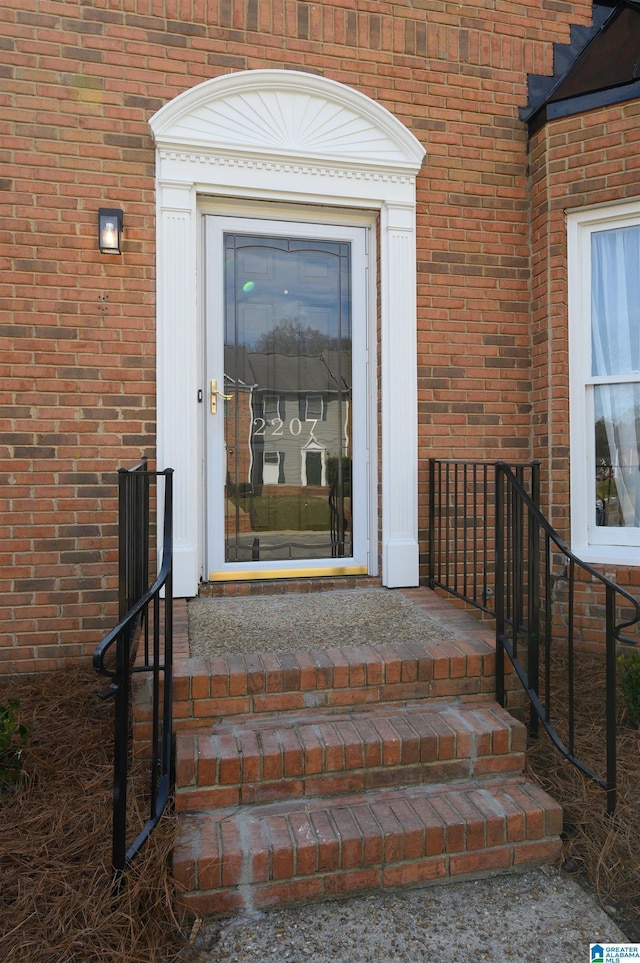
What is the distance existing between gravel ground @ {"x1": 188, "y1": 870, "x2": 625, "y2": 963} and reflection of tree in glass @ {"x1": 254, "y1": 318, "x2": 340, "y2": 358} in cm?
277

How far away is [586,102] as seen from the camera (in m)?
3.60


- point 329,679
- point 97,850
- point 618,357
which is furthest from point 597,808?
point 618,357

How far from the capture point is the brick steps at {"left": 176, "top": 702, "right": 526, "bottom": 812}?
2.07 m

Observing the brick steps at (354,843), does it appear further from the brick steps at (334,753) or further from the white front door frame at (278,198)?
the white front door frame at (278,198)

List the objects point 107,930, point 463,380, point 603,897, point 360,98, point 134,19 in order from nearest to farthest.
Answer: point 107,930 < point 603,897 < point 134,19 < point 360,98 < point 463,380

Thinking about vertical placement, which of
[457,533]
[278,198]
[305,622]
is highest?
[278,198]

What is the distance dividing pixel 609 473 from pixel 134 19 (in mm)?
3724

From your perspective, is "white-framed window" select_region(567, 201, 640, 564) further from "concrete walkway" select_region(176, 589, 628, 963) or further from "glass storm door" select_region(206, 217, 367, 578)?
"concrete walkway" select_region(176, 589, 628, 963)

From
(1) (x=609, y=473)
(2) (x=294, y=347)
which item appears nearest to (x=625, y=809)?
(1) (x=609, y=473)

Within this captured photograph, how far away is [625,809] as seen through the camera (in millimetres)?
2197

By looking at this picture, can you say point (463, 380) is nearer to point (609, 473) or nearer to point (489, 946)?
point (609, 473)

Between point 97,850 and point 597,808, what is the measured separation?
1.71m

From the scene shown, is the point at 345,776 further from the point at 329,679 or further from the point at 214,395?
the point at 214,395

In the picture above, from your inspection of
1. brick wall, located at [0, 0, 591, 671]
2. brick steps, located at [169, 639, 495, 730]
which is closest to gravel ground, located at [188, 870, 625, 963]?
brick steps, located at [169, 639, 495, 730]
